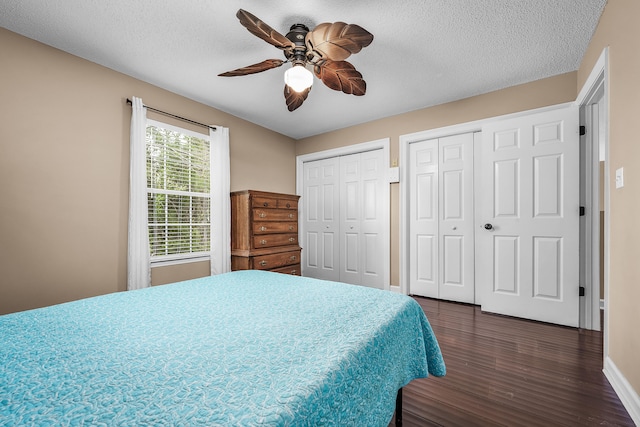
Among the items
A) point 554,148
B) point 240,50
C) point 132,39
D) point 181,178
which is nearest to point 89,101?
point 132,39

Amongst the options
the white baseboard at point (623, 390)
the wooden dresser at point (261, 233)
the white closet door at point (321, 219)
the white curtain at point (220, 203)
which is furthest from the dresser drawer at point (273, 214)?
the white baseboard at point (623, 390)

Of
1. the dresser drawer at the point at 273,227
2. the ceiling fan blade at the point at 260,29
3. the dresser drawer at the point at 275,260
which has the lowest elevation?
the dresser drawer at the point at 275,260

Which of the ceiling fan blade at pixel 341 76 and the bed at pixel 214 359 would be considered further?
the ceiling fan blade at pixel 341 76

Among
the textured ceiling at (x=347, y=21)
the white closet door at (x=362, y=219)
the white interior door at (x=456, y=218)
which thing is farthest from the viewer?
the white closet door at (x=362, y=219)

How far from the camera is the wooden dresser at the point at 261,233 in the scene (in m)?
3.40

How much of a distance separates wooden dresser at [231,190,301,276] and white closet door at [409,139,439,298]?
5.35 feet

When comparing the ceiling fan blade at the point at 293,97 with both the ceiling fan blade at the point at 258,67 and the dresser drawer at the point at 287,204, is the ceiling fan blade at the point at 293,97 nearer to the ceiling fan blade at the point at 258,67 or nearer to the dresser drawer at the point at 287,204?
the ceiling fan blade at the point at 258,67

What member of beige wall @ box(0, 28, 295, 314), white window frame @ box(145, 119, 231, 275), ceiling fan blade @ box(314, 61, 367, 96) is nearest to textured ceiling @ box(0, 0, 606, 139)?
beige wall @ box(0, 28, 295, 314)

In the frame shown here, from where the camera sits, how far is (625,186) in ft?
5.34

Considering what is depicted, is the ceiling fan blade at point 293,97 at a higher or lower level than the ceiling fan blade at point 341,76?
lower

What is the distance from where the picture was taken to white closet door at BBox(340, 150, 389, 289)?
404cm

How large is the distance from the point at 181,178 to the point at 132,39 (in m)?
1.39

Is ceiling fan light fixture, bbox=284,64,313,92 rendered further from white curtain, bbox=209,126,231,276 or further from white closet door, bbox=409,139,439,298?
white closet door, bbox=409,139,439,298

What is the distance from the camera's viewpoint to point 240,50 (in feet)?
7.81
